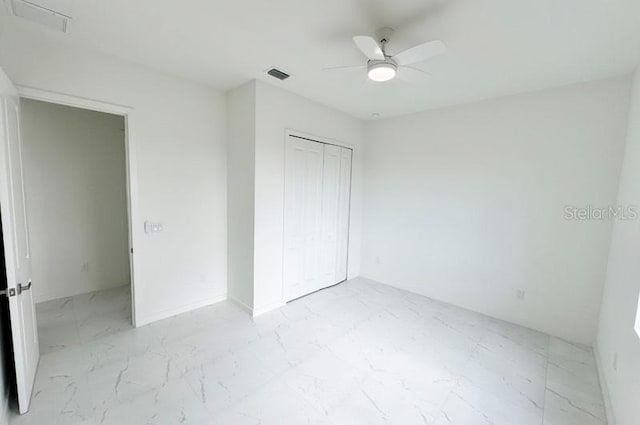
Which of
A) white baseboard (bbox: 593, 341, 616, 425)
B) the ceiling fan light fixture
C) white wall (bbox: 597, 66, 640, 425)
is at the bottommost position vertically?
white baseboard (bbox: 593, 341, 616, 425)

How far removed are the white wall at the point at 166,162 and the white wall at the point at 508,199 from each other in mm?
2550

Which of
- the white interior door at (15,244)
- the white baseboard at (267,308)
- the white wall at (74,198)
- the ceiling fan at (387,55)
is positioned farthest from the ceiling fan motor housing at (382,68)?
the white wall at (74,198)

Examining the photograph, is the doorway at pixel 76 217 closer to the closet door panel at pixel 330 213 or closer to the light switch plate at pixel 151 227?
the light switch plate at pixel 151 227

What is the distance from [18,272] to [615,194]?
496cm

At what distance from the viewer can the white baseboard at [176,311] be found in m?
2.82

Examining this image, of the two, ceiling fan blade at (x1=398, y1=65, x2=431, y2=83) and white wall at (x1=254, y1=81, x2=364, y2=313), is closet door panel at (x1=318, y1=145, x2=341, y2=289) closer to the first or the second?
white wall at (x1=254, y1=81, x2=364, y2=313)

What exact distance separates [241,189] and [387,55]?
2.10 m

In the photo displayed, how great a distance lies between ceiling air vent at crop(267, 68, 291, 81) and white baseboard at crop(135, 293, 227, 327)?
277 cm

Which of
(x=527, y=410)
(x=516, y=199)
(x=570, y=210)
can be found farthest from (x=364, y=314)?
(x=570, y=210)

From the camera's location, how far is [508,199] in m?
3.12

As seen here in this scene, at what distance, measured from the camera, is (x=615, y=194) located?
2.52m

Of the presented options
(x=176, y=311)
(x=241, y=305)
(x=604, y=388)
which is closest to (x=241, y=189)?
(x=241, y=305)

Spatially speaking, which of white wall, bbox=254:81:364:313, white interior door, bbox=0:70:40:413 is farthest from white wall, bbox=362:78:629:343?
white interior door, bbox=0:70:40:413

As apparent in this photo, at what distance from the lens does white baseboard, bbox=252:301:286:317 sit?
3.12m
